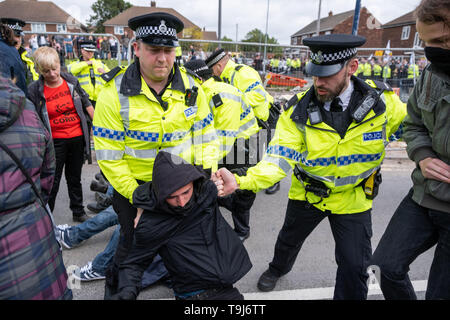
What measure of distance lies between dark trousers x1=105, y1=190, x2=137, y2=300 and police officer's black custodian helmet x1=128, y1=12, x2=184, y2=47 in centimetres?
115

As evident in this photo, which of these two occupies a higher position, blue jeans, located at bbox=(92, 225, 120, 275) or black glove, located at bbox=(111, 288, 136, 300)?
black glove, located at bbox=(111, 288, 136, 300)

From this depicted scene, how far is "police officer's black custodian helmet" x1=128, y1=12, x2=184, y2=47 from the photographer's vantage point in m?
2.19

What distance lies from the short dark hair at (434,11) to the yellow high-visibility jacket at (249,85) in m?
2.71

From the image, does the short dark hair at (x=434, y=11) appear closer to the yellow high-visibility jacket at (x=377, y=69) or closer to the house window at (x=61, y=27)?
the yellow high-visibility jacket at (x=377, y=69)

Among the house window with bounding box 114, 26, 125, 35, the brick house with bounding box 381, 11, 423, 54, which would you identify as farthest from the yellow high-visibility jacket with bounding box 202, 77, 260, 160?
the house window with bounding box 114, 26, 125, 35

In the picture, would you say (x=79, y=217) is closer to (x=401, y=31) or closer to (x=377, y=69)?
(x=377, y=69)

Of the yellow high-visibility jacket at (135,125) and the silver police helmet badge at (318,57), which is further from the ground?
the silver police helmet badge at (318,57)

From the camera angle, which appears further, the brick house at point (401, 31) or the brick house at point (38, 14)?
the brick house at point (38, 14)

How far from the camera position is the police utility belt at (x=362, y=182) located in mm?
2191

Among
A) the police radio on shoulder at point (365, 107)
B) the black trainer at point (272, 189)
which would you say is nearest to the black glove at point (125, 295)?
the police radio on shoulder at point (365, 107)

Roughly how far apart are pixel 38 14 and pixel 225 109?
198 feet

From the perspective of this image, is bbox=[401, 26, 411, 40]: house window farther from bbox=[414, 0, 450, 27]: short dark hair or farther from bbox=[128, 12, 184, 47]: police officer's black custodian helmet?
bbox=[128, 12, 184, 47]: police officer's black custodian helmet
